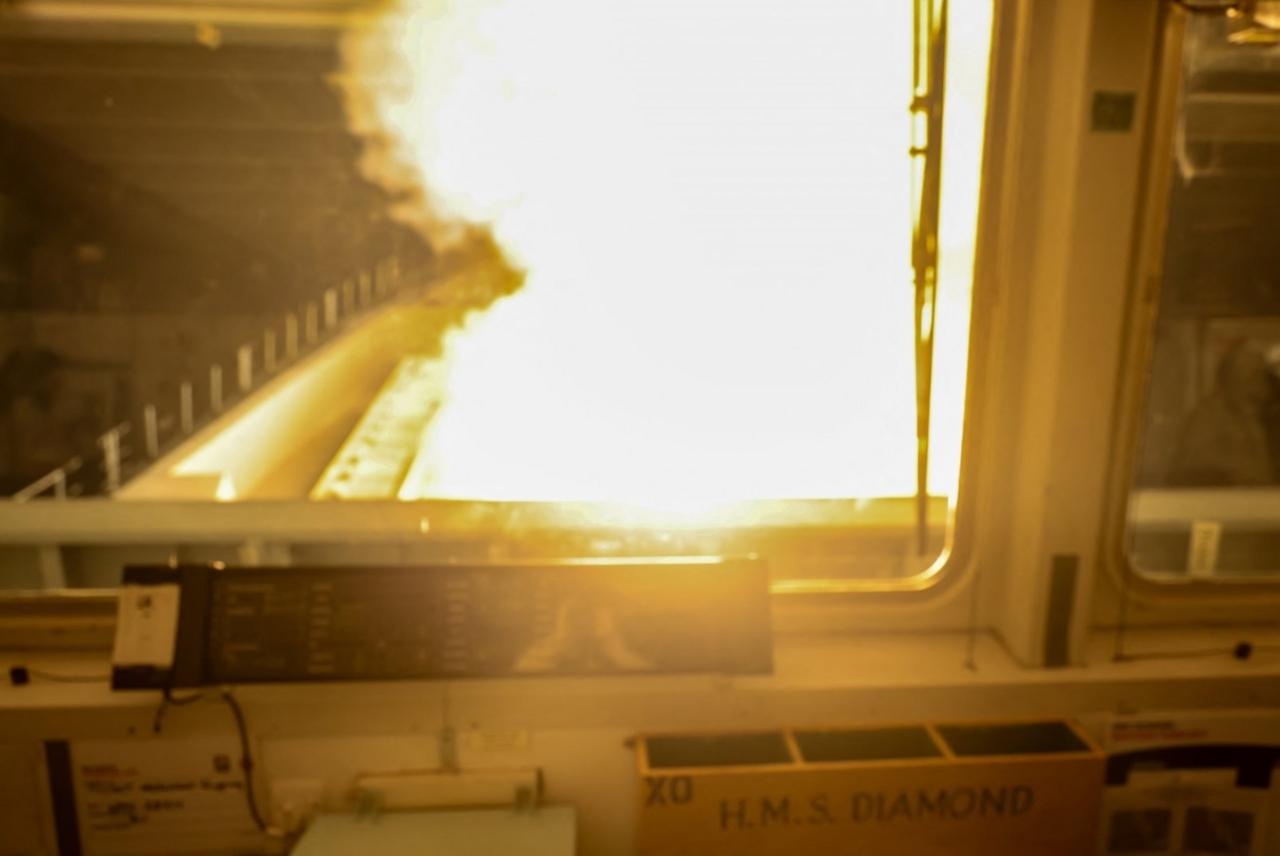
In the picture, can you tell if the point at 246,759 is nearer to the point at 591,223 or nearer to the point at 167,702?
the point at 167,702

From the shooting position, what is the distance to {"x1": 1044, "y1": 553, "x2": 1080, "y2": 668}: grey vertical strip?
4.20 feet

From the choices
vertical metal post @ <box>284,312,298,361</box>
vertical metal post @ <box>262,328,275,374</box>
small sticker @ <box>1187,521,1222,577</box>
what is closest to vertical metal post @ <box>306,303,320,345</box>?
vertical metal post @ <box>284,312,298,361</box>

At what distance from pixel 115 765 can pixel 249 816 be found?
8.4 inches

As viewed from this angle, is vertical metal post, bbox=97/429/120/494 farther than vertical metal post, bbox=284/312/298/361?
No

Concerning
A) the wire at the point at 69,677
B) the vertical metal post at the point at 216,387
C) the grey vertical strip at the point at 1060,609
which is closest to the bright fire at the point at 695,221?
the grey vertical strip at the point at 1060,609

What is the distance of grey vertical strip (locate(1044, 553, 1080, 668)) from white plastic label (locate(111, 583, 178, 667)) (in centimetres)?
136

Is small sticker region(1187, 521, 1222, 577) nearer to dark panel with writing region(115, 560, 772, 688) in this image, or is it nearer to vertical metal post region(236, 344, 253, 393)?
dark panel with writing region(115, 560, 772, 688)

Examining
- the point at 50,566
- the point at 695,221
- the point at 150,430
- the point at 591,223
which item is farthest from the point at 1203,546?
the point at 150,430

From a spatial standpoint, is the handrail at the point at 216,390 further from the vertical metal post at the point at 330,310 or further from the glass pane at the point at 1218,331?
the glass pane at the point at 1218,331

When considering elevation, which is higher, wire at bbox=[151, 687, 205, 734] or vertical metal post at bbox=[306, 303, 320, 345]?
wire at bbox=[151, 687, 205, 734]

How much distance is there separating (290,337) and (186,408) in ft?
7.30

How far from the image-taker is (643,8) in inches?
53.6

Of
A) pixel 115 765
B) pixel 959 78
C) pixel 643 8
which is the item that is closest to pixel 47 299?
pixel 115 765

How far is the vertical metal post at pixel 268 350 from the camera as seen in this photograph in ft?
17.7
